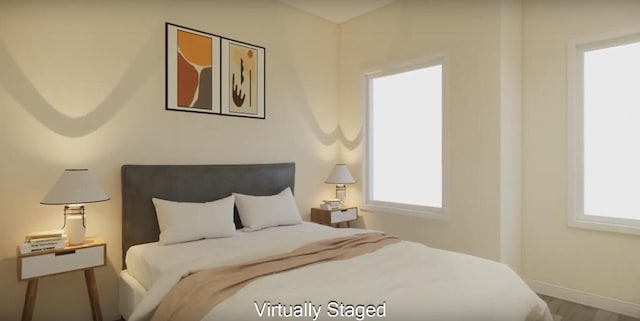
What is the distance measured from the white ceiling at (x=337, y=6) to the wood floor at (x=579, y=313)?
333 cm

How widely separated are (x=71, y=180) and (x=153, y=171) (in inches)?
23.2

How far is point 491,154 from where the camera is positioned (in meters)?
3.15

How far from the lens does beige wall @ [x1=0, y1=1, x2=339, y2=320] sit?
2393 mm

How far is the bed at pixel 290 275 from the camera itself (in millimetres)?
1510

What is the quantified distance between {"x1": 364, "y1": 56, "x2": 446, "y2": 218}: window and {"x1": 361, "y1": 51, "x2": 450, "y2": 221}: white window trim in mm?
10

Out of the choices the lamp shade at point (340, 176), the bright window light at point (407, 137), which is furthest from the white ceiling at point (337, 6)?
the lamp shade at point (340, 176)

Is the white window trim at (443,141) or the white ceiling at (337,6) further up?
Result: the white ceiling at (337,6)

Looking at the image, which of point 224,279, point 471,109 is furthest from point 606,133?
point 224,279

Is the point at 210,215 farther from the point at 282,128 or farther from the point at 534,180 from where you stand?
the point at 534,180

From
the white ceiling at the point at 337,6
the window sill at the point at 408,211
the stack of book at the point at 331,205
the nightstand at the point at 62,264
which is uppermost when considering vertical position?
the white ceiling at the point at 337,6

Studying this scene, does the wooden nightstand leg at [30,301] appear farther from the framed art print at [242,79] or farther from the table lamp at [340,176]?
the table lamp at [340,176]

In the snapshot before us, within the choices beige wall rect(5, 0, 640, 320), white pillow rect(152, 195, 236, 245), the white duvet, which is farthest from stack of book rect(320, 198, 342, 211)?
the white duvet

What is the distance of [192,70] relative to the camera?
316 centimetres

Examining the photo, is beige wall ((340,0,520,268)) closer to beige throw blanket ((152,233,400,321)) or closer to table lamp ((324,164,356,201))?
table lamp ((324,164,356,201))
